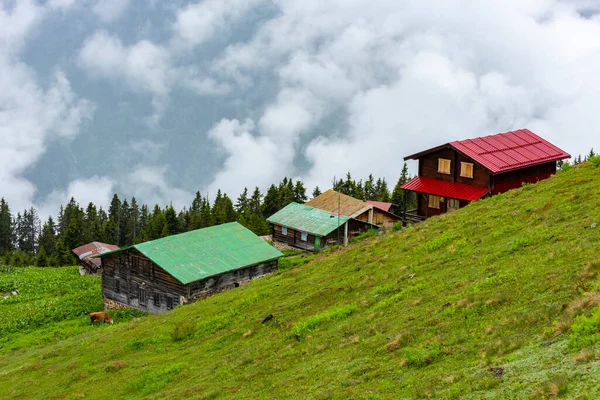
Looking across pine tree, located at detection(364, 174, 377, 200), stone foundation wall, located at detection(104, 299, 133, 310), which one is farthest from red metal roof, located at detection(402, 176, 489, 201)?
pine tree, located at detection(364, 174, 377, 200)

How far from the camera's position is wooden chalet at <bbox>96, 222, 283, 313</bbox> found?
49250 mm

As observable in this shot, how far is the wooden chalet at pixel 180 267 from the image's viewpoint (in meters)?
49.2

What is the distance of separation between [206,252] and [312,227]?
77.8 feet

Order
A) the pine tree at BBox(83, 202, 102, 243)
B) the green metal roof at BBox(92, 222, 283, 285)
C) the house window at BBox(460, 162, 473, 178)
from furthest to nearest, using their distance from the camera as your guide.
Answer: the pine tree at BBox(83, 202, 102, 243)
the green metal roof at BBox(92, 222, 283, 285)
the house window at BBox(460, 162, 473, 178)

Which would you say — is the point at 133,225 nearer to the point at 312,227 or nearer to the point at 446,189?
the point at 312,227

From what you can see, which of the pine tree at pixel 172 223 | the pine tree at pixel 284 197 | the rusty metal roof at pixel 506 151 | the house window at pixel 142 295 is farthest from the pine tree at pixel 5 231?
Answer: the rusty metal roof at pixel 506 151

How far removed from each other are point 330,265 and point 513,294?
17131mm

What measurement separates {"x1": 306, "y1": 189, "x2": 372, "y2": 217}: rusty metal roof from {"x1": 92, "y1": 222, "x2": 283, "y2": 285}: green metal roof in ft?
64.3

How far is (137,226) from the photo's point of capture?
15575cm

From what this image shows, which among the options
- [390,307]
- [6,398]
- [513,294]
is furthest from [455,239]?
[6,398]

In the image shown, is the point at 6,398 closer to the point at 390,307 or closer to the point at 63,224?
the point at 390,307

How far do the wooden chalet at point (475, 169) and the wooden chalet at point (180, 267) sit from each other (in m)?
15.0

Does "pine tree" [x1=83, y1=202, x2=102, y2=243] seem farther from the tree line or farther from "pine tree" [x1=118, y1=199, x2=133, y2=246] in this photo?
"pine tree" [x1=118, y1=199, x2=133, y2=246]

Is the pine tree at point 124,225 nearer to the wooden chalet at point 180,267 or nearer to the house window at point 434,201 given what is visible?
the wooden chalet at point 180,267
